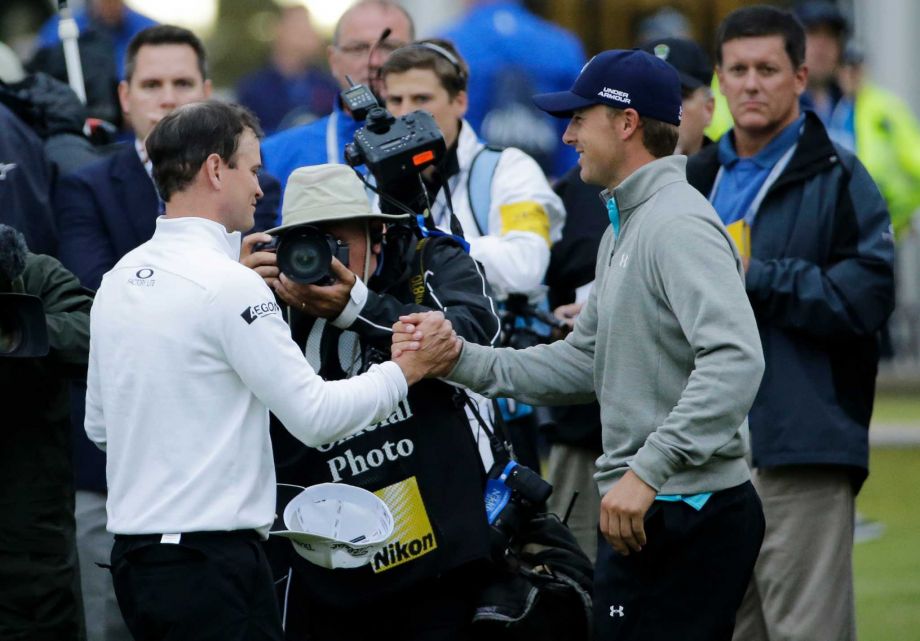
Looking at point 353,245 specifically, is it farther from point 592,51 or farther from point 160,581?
point 592,51

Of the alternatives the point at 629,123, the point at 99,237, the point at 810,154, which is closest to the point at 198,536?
the point at 629,123

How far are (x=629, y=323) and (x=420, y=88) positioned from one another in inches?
75.8

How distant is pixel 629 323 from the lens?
4254 mm

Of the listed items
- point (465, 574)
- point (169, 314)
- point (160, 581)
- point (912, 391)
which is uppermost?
point (169, 314)

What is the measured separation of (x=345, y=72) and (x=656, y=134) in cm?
259

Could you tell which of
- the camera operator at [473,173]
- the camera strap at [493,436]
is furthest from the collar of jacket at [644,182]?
the camera operator at [473,173]

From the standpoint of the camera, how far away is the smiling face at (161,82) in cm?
610

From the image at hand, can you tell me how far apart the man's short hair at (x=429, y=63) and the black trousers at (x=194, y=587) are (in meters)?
2.41

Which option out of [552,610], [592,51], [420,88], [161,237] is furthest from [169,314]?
[592,51]

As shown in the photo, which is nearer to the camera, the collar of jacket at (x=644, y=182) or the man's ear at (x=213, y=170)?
the man's ear at (x=213, y=170)

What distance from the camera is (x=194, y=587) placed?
3.87 meters

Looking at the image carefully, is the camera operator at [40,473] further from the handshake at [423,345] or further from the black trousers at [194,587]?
the handshake at [423,345]

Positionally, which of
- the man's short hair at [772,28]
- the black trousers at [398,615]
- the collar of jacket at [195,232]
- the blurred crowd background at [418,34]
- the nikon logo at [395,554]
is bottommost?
the blurred crowd background at [418,34]

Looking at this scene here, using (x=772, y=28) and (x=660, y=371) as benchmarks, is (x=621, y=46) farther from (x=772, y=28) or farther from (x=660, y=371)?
(x=660, y=371)
